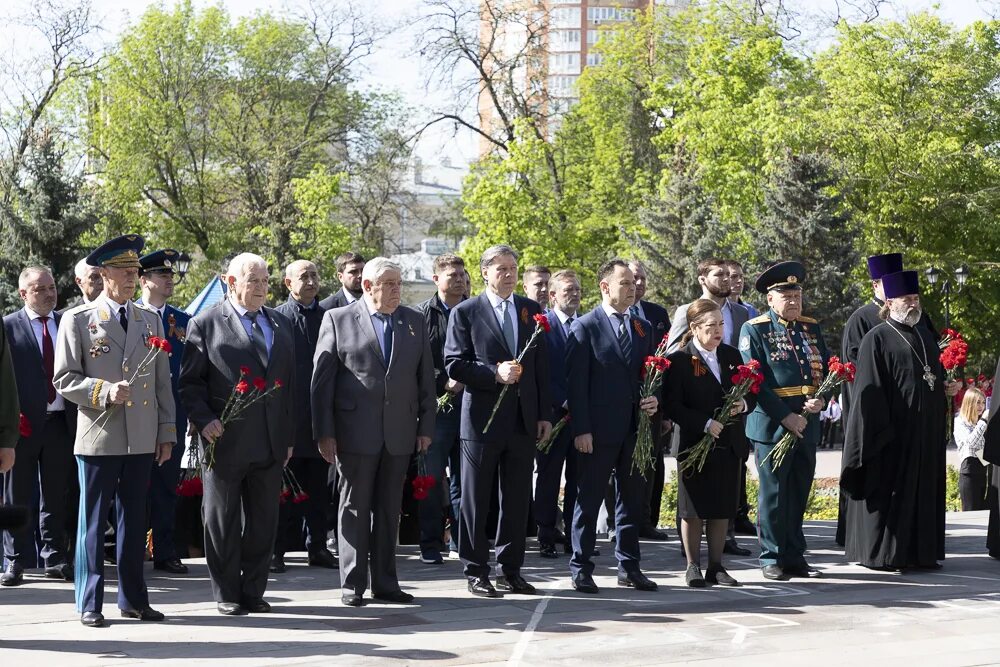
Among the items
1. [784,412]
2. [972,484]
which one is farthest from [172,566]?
[972,484]

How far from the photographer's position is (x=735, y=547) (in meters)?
10.4

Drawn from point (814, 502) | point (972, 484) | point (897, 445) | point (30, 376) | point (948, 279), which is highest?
point (948, 279)

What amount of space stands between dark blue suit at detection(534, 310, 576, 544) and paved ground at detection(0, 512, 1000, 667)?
87 centimetres

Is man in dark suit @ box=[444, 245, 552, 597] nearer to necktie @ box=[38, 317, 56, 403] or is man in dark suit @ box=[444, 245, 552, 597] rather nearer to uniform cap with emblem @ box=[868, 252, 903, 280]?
uniform cap with emblem @ box=[868, 252, 903, 280]

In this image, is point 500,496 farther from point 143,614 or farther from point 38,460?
point 38,460

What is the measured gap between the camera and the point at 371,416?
8047mm

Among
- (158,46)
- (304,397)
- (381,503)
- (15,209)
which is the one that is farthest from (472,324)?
(158,46)

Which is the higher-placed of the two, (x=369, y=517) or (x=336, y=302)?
(x=336, y=302)

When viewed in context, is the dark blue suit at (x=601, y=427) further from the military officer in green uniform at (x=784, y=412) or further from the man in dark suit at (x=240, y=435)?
the man in dark suit at (x=240, y=435)

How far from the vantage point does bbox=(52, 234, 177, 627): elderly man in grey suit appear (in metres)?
7.39

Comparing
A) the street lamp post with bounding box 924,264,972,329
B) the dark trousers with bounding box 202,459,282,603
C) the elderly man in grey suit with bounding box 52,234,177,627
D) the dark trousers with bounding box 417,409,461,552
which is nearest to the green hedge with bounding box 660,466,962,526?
the dark trousers with bounding box 417,409,461,552

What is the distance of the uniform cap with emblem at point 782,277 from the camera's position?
938 centimetres

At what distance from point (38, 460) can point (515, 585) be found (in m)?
3.54

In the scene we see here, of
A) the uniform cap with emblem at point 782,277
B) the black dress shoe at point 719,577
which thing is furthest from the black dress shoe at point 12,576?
the uniform cap with emblem at point 782,277
